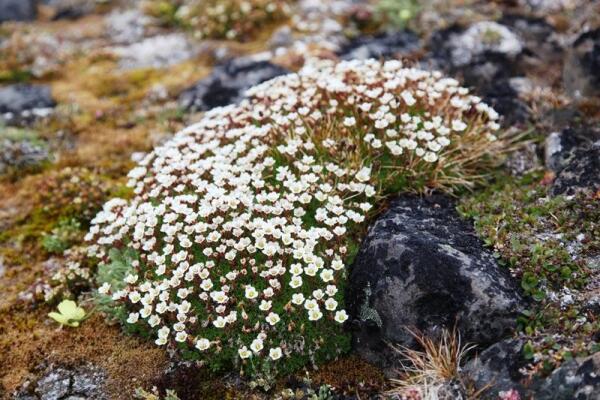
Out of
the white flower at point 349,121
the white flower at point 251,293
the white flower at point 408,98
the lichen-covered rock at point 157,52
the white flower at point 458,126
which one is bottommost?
the lichen-covered rock at point 157,52

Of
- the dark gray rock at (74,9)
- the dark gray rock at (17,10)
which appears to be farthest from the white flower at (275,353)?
the dark gray rock at (17,10)

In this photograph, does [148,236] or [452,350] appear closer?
[452,350]

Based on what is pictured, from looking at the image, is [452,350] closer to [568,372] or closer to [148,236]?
[568,372]

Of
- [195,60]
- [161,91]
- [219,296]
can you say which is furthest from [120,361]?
[195,60]

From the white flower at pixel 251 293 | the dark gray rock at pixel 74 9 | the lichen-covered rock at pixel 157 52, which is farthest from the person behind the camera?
the dark gray rock at pixel 74 9

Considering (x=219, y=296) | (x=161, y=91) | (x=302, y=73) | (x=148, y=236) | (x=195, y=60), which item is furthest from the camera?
(x=195, y=60)

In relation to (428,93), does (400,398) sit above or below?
below

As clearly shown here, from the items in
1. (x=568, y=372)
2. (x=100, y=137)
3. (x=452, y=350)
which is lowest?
(x=100, y=137)

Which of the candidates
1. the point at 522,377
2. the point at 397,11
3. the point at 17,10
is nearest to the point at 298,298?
the point at 522,377

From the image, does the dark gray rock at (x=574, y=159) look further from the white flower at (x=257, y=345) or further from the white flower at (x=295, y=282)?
the white flower at (x=257, y=345)
